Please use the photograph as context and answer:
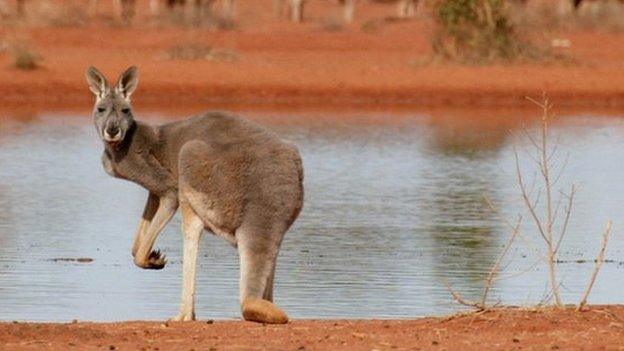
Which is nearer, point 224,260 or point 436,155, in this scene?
point 224,260

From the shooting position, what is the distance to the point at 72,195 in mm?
18453

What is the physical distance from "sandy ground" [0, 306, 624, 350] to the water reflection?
176cm

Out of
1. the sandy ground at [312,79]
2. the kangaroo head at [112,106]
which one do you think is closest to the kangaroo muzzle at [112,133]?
the kangaroo head at [112,106]

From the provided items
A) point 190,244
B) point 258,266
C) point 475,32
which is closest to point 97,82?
point 190,244

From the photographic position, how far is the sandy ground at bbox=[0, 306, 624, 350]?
850 centimetres

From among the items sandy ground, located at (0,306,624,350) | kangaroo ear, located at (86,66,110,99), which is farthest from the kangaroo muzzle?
sandy ground, located at (0,306,624,350)

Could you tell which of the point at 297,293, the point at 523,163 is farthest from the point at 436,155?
the point at 297,293

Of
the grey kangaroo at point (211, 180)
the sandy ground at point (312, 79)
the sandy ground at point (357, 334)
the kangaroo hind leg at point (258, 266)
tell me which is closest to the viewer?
the sandy ground at point (357, 334)

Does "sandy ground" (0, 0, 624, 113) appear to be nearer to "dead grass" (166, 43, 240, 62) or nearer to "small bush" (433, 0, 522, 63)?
"dead grass" (166, 43, 240, 62)

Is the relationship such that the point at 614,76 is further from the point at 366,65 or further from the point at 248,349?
the point at 248,349

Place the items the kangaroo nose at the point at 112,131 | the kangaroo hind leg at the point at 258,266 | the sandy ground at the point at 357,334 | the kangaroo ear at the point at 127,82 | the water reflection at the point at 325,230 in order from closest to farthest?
the sandy ground at the point at 357,334, the kangaroo hind leg at the point at 258,266, the kangaroo nose at the point at 112,131, the kangaroo ear at the point at 127,82, the water reflection at the point at 325,230

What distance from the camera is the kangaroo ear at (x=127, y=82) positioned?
10.3 metres

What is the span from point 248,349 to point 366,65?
27.5 m

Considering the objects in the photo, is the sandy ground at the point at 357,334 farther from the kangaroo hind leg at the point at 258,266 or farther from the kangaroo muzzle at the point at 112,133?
the kangaroo muzzle at the point at 112,133
